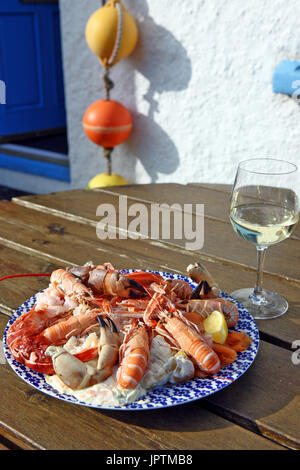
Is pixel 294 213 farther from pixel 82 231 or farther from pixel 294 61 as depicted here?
pixel 294 61

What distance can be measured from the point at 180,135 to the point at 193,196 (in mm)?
1488

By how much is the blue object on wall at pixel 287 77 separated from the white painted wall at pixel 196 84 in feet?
0.23

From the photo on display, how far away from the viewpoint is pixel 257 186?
2.90 feet

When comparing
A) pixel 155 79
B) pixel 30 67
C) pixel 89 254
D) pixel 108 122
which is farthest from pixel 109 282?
pixel 30 67

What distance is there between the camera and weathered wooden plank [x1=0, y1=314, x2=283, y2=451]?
0.64 metres

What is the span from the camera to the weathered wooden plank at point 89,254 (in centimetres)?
A: 104

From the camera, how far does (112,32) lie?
273 centimetres

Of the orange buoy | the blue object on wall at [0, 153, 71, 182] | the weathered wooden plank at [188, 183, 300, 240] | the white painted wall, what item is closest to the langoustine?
the weathered wooden plank at [188, 183, 300, 240]

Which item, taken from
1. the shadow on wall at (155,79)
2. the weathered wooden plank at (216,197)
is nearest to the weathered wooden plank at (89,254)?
the weathered wooden plank at (216,197)

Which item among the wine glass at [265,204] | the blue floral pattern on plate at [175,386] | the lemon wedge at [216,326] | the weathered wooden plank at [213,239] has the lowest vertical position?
the weathered wooden plank at [213,239]

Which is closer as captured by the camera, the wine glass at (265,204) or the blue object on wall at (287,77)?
the wine glass at (265,204)

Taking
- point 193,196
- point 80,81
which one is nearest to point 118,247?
point 193,196

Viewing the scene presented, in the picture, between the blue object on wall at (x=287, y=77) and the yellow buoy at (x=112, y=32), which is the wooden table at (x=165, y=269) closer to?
the blue object on wall at (x=287, y=77)

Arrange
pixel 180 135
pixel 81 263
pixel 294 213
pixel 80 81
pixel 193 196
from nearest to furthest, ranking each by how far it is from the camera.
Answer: pixel 294 213 < pixel 81 263 < pixel 193 196 < pixel 180 135 < pixel 80 81
